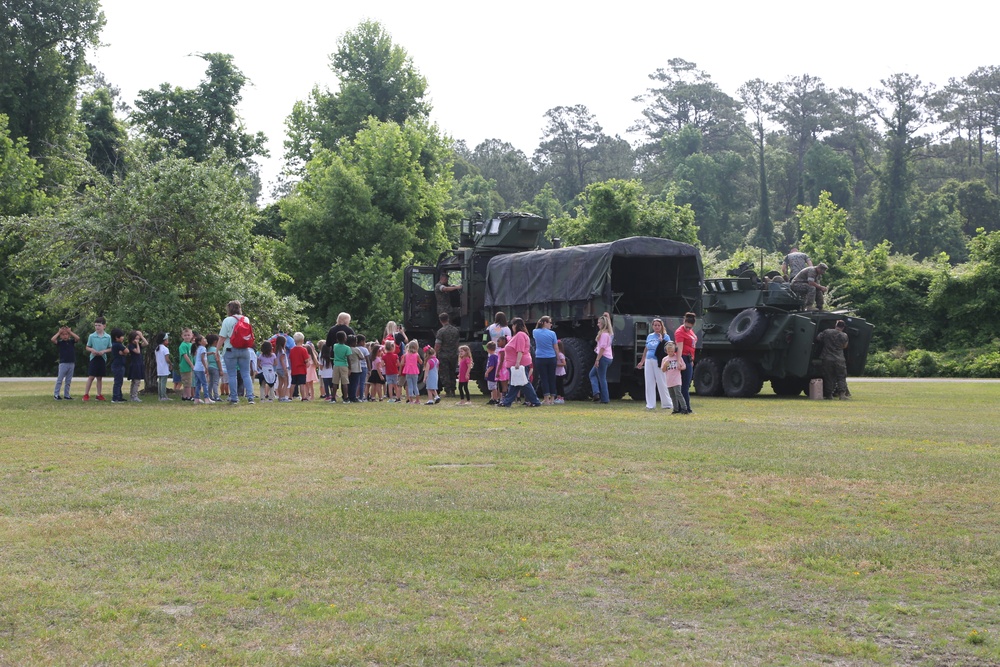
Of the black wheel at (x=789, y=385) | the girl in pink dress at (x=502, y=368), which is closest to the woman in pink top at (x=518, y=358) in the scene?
the girl in pink dress at (x=502, y=368)

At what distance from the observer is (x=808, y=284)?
26.4 m

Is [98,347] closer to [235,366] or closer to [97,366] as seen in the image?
[97,366]

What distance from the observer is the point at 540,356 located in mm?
20438

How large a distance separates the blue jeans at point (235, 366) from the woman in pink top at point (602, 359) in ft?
20.3

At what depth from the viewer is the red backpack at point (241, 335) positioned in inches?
803

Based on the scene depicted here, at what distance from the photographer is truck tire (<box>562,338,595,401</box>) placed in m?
22.0

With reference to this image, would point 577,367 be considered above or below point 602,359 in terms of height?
below

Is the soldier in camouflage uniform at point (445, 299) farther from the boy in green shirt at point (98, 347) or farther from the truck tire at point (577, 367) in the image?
→ the boy in green shirt at point (98, 347)

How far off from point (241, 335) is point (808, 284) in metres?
12.9

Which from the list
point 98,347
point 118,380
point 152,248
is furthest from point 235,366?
point 152,248

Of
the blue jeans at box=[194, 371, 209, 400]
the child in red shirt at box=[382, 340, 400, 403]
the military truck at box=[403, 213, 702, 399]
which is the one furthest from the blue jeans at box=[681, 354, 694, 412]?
the blue jeans at box=[194, 371, 209, 400]

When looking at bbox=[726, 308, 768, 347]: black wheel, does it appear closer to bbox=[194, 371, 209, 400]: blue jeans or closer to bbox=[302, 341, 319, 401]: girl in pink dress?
bbox=[302, 341, 319, 401]: girl in pink dress

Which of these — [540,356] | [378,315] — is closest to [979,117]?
[378,315]

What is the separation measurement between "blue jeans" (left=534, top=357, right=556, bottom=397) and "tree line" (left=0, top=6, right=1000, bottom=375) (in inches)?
237
